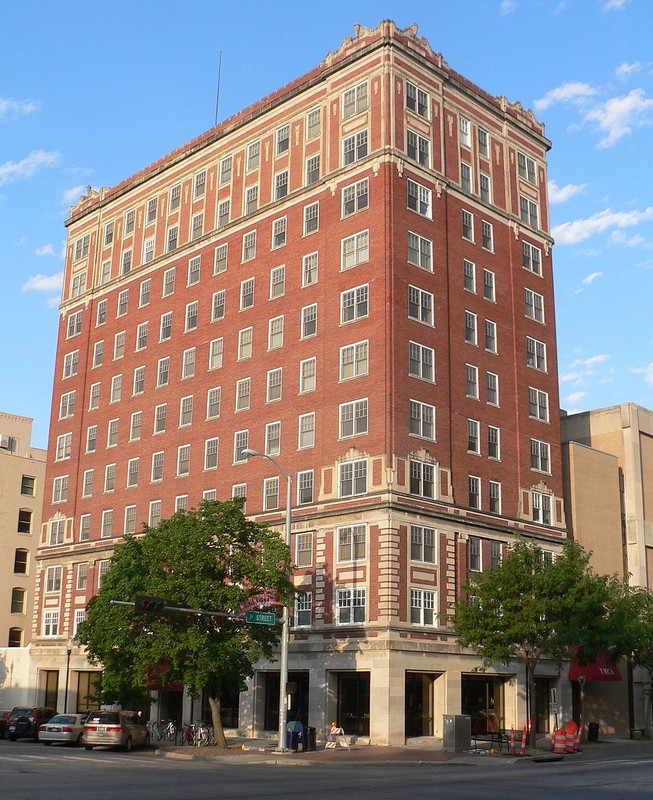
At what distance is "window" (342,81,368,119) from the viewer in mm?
63325

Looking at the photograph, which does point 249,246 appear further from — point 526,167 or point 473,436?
point 526,167

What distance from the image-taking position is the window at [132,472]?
7350 centimetres

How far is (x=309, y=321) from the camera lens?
2468 inches

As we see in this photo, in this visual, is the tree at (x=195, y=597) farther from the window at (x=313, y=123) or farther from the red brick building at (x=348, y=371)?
the window at (x=313, y=123)

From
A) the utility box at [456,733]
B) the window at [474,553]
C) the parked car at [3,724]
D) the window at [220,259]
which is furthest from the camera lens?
the window at [220,259]

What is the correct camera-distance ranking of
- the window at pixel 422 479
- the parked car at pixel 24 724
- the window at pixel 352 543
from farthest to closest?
the window at pixel 422 479 < the parked car at pixel 24 724 < the window at pixel 352 543

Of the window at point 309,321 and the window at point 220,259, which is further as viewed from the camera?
the window at point 220,259

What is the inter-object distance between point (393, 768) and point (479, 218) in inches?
1555

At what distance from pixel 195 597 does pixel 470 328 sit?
27.2m

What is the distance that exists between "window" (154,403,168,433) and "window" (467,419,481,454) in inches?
902

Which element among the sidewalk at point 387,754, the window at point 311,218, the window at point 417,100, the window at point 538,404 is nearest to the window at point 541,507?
the window at point 538,404

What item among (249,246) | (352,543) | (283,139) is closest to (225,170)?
(283,139)

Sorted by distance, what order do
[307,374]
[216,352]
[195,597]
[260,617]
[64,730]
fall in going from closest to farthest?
[260,617] < [195,597] < [64,730] < [307,374] < [216,352]

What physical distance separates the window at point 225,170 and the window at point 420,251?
707 inches
